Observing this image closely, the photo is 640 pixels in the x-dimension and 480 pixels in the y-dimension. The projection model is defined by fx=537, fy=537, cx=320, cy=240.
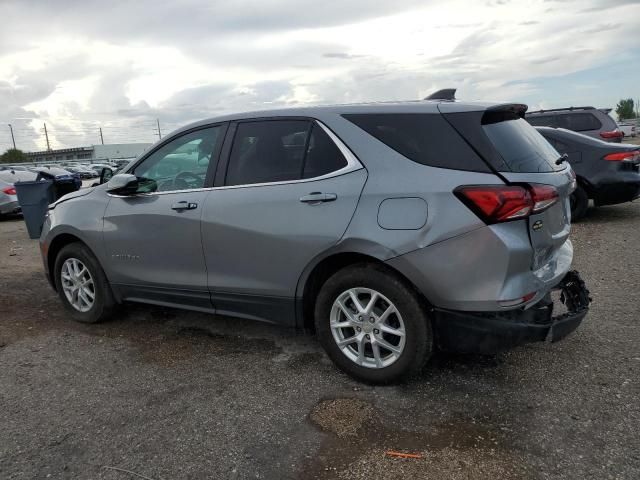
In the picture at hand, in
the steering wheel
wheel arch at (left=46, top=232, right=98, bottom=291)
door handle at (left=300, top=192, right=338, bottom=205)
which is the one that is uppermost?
the steering wheel

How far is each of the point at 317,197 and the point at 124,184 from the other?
1.75m

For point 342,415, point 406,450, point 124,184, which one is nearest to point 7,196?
point 124,184

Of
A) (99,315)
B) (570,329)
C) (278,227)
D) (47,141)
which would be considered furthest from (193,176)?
(47,141)

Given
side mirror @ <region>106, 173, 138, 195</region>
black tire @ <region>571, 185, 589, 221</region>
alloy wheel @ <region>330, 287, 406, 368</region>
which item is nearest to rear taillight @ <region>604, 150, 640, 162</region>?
black tire @ <region>571, 185, 589, 221</region>

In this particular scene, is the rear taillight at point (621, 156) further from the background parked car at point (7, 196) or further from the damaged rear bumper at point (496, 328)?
the background parked car at point (7, 196)

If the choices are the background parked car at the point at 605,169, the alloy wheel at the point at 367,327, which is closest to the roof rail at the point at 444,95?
the alloy wheel at the point at 367,327

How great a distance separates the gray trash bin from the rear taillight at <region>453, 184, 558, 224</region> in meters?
6.22

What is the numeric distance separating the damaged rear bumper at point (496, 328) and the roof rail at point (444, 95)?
1.52 meters

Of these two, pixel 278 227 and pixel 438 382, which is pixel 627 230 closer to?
pixel 438 382

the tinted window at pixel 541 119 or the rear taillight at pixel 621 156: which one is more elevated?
the tinted window at pixel 541 119

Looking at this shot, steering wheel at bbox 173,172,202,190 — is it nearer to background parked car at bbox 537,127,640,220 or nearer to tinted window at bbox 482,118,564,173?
tinted window at bbox 482,118,564,173

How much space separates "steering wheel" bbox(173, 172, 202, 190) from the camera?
4.08m

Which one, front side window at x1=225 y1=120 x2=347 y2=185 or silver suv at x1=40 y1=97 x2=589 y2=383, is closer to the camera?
silver suv at x1=40 y1=97 x2=589 y2=383

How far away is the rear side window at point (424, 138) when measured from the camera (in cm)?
307
